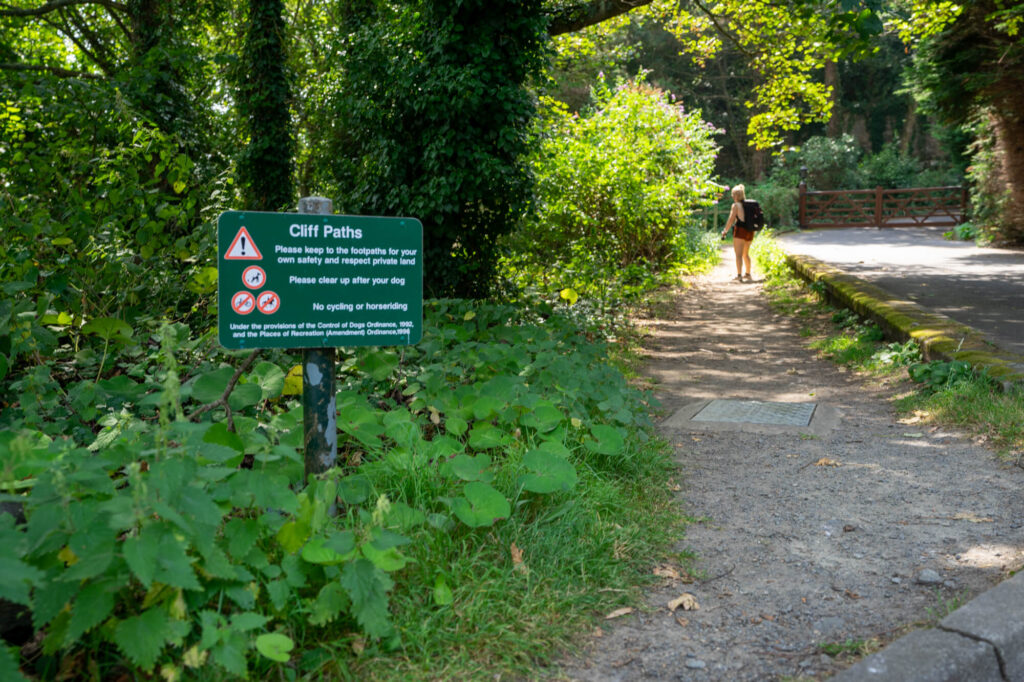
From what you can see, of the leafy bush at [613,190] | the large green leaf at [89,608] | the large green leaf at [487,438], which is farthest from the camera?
the leafy bush at [613,190]

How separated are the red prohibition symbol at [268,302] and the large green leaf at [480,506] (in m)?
0.97

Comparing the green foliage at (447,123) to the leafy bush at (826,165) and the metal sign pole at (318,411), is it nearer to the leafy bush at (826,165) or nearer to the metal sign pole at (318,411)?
the metal sign pole at (318,411)

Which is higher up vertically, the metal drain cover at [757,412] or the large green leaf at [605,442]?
the large green leaf at [605,442]

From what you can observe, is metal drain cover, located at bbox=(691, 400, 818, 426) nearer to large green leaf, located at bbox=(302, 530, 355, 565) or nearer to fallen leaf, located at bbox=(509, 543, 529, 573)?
fallen leaf, located at bbox=(509, 543, 529, 573)

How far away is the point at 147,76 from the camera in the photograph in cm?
1115

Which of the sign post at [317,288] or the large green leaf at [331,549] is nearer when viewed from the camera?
the large green leaf at [331,549]

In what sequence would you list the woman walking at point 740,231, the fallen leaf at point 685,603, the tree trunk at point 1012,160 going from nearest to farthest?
the fallen leaf at point 685,603, the woman walking at point 740,231, the tree trunk at point 1012,160

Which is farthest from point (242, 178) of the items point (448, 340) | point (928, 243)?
point (928, 243)

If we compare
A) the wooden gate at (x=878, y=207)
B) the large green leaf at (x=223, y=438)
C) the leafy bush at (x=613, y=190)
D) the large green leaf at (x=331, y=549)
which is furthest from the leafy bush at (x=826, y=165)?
the large green leaf at (x=331, y=549)

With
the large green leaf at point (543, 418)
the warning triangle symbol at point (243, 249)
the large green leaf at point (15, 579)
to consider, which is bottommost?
the large green leaf at point (543, 418)

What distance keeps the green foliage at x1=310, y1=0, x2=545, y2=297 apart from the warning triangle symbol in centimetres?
438

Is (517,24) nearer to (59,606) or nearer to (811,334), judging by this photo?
(811,334)

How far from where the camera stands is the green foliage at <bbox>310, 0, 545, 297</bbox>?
693 centimetres

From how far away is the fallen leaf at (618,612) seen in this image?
269 cm
